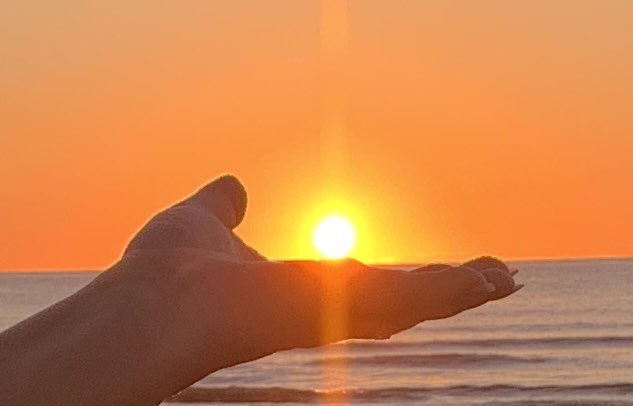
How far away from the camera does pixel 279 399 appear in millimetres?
18547

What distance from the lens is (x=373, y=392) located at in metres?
19.3

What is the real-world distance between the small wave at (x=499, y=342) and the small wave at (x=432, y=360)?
1.78m

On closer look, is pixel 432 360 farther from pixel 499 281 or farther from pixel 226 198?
pixel 499 281

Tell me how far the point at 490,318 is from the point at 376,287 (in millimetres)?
34288

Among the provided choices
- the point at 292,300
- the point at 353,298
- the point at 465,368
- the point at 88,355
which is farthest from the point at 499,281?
the point at 465,368

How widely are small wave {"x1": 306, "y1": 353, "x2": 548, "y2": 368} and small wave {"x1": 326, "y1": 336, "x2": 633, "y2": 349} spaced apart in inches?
70.0

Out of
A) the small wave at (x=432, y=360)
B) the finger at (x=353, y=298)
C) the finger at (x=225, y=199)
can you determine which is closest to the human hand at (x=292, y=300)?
the finger at (x=353, y=298)

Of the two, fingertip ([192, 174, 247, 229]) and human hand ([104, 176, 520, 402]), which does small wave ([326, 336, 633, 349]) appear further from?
human hand ([104, 176, 520, 402])

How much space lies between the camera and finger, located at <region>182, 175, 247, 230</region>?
310cm

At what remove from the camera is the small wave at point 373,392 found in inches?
722

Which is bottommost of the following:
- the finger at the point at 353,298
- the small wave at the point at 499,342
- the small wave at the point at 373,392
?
the finger at the point at 353,298

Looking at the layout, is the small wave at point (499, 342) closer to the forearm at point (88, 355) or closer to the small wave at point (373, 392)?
the small wave at point (373, 392)

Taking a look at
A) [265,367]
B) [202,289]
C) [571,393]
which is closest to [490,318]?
[265,367]

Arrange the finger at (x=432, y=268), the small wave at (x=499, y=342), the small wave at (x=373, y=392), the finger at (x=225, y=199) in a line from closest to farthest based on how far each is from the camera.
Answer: the finger at (x=432, y=268), the finger at (x=225, y=199), the small wave at (x=373, y=392), the small wave at (x=499, y=342)
